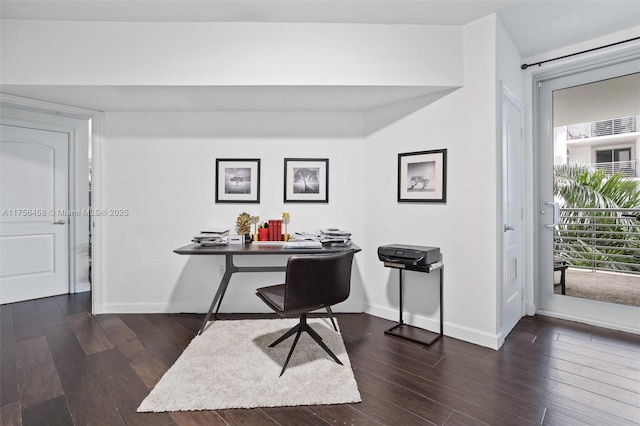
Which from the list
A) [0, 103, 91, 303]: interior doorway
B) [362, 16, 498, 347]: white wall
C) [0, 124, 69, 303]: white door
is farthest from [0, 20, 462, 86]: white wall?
[0, 124, 69, 303]: white door

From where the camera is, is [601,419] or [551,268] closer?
[601,419]

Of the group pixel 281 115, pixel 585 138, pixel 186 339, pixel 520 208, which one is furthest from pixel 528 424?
pixel 281 115

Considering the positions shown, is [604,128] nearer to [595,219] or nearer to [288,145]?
[595,219]

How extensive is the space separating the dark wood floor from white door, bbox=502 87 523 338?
243 millimetres

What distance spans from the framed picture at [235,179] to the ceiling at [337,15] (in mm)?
729

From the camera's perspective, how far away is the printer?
8.38ft

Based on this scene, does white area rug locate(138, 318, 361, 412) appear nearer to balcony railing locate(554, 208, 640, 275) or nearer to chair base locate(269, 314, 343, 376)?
chair base locate(269, 314, 343, 376)

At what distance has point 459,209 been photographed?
271 cm

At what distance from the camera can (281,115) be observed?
3355mm

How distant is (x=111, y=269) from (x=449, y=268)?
12.0ft

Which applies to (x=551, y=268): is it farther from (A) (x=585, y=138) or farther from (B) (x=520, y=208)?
(A) (x=585, y=138)

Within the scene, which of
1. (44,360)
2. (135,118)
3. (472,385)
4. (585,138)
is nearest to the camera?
(472,385)

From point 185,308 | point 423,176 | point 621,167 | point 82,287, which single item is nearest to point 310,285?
point 423,176

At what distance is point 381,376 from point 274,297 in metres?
0.96
